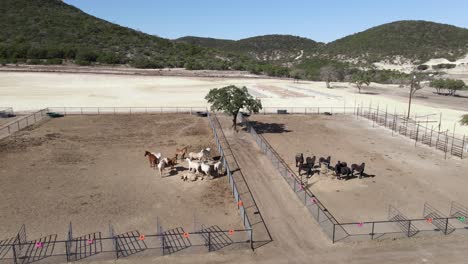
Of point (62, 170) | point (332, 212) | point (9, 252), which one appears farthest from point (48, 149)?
point (332, 212)

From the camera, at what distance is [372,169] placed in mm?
30891

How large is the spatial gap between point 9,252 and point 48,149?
792 inches

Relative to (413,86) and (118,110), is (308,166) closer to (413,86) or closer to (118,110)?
(118,110)

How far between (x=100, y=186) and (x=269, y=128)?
26347mm

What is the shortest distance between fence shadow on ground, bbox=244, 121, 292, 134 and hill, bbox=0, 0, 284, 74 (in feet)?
317

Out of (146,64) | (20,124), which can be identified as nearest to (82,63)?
(146,64)

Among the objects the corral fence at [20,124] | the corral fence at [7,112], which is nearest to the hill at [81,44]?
the corral fence at [7,112]

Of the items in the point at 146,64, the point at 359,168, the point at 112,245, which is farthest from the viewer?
the point at 146,64

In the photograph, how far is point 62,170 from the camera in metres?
29.2

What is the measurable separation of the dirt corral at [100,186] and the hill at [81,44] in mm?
103005

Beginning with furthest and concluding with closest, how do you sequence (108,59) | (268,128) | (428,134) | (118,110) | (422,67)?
(422,67) → (108,59) → (118,110) → (268,128) → (428,134)

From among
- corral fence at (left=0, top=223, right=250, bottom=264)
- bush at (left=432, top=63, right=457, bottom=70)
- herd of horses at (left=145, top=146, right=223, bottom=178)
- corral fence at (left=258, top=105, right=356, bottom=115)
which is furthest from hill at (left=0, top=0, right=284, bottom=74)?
corral fence at (left=0, top=223, right=250, bottom=264)

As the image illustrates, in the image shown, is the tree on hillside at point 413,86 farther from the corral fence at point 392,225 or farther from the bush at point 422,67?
the bush at point 422,67

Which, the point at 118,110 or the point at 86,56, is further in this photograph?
the point at 86,56
